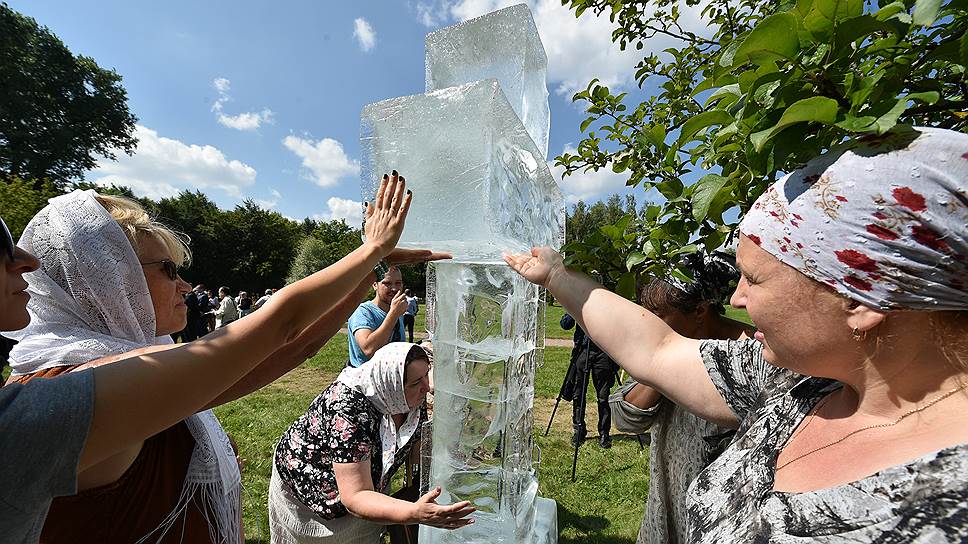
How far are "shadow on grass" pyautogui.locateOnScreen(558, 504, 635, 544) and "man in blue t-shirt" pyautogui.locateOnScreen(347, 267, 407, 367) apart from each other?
234cm

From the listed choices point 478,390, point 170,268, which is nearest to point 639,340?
point 478,390

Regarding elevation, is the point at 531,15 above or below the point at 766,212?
above

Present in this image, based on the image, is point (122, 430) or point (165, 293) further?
point (165, 293)

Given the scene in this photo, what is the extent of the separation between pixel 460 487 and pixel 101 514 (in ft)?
3.92

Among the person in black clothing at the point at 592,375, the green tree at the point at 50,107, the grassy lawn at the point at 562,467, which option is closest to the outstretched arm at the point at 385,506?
the grassy lawn at the point at 562,467

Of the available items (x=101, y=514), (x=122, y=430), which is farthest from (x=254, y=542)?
(x=122, y=430)

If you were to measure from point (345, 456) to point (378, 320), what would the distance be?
7.68ft

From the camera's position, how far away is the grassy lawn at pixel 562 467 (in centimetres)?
408

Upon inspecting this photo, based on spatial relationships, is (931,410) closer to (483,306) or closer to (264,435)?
(483,306)

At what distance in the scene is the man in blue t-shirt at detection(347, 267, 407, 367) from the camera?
404 cm

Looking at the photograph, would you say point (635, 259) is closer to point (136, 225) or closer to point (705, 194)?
point (705, 194)

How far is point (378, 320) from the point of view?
4328mm

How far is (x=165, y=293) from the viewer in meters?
1.54

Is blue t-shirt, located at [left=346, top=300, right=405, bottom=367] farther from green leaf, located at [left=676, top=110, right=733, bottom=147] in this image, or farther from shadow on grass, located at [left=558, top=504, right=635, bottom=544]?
green leaf, located at [left=676, top=110, right=733, bottom=147]
